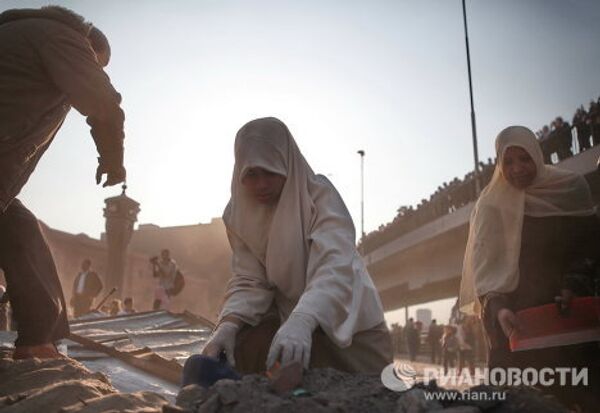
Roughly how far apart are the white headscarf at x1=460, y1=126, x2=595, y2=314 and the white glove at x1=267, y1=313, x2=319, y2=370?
143 cm

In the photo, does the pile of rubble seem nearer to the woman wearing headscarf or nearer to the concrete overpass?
the woman wearing headscarf

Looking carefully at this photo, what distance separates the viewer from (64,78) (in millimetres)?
2705

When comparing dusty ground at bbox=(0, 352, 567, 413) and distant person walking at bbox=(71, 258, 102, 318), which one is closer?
dusty ground at bbox=(0, 352, 567, 413)

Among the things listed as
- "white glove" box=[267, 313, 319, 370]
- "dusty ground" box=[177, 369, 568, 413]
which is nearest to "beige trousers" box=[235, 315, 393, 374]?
"white glove" box=[267, 313, 319, 370]

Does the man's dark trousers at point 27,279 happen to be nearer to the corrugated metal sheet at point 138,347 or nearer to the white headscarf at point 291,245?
the corrugated metal sheet at point 138,347

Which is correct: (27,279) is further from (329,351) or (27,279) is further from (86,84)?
(329,351)

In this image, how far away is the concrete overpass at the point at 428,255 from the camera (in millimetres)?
14802

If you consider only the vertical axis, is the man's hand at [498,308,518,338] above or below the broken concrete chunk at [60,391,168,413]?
above

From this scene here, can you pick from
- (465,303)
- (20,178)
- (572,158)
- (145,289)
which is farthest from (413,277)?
(20,178)

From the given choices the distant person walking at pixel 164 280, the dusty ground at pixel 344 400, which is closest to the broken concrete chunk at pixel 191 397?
the dusty ground at pixel 344 400

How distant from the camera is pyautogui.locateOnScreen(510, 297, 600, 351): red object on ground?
2678 millimetres

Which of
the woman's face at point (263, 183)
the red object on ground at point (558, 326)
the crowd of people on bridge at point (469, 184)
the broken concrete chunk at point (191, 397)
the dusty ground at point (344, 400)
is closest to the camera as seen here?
the dusty ground at point (344, 400)

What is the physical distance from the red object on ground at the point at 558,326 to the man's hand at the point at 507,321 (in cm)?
3

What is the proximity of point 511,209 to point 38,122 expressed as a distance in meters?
2.73
